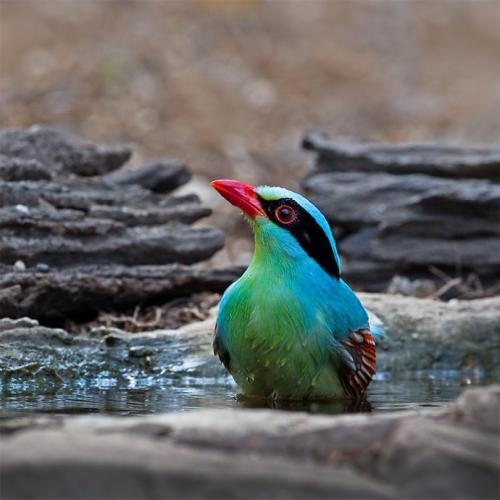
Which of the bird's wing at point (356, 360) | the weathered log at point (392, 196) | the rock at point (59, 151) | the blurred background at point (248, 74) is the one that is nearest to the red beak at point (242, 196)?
the bird's wing at point (356, 360)

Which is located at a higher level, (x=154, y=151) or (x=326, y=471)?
(x=154, y=151)

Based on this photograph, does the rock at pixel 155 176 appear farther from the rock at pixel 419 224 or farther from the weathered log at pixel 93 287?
the rock at pixel 419 224

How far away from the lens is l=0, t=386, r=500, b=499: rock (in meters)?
2.58

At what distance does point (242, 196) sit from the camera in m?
4.81

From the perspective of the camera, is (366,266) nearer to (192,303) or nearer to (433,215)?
(433,215)

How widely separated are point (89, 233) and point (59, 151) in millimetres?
840

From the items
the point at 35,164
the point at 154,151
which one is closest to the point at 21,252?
the point at 35,164

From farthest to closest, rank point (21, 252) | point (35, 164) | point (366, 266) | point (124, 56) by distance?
point (124, 56)
point (366, 266)
point (35, 164)
point (21, 252)

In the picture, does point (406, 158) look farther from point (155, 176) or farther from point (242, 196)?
point (242, 196)

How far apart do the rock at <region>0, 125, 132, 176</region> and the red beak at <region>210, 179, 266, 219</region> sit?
6.85 ft

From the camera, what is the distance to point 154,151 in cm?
1309

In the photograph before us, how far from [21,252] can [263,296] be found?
5.80 ft

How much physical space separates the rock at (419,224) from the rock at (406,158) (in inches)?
0.5

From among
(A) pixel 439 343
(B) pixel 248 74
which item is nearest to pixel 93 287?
(A) pixel 439 343
